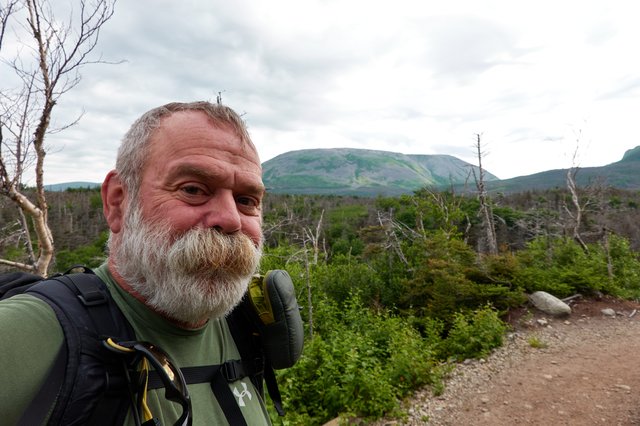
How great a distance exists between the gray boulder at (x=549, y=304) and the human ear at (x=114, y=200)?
1052 centimetres

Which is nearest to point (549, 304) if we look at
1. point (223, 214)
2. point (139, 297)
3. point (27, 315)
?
point (223, 214)

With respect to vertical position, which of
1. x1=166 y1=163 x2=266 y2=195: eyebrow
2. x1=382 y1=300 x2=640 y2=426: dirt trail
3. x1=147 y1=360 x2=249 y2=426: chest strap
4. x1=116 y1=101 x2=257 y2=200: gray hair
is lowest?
x1=382 y1=300 x2=640 y2=426: dirt trail

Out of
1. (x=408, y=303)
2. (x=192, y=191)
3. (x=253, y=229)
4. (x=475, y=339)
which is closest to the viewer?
(x=192, y=191)

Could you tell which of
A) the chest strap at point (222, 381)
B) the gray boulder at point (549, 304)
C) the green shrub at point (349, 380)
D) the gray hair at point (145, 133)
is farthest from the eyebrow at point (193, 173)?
the gray boulder at point (549, 304)

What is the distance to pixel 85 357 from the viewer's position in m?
0.85

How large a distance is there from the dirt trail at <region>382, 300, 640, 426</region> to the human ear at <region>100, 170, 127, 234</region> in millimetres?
5224

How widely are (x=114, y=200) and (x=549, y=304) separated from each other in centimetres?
1059

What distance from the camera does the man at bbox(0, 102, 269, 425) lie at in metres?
1.13

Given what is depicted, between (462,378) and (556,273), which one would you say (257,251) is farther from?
(556,273)

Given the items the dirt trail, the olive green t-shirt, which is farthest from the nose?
the dirt trail

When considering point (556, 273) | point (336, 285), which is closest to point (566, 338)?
point (556, 273)

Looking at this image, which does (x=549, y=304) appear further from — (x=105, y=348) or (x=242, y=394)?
(x=105, y=348)

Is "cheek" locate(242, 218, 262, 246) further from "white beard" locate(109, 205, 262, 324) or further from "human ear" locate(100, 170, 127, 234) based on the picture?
"human ear" locate(100, 170, 127, 234)

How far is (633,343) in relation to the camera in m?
7.45
